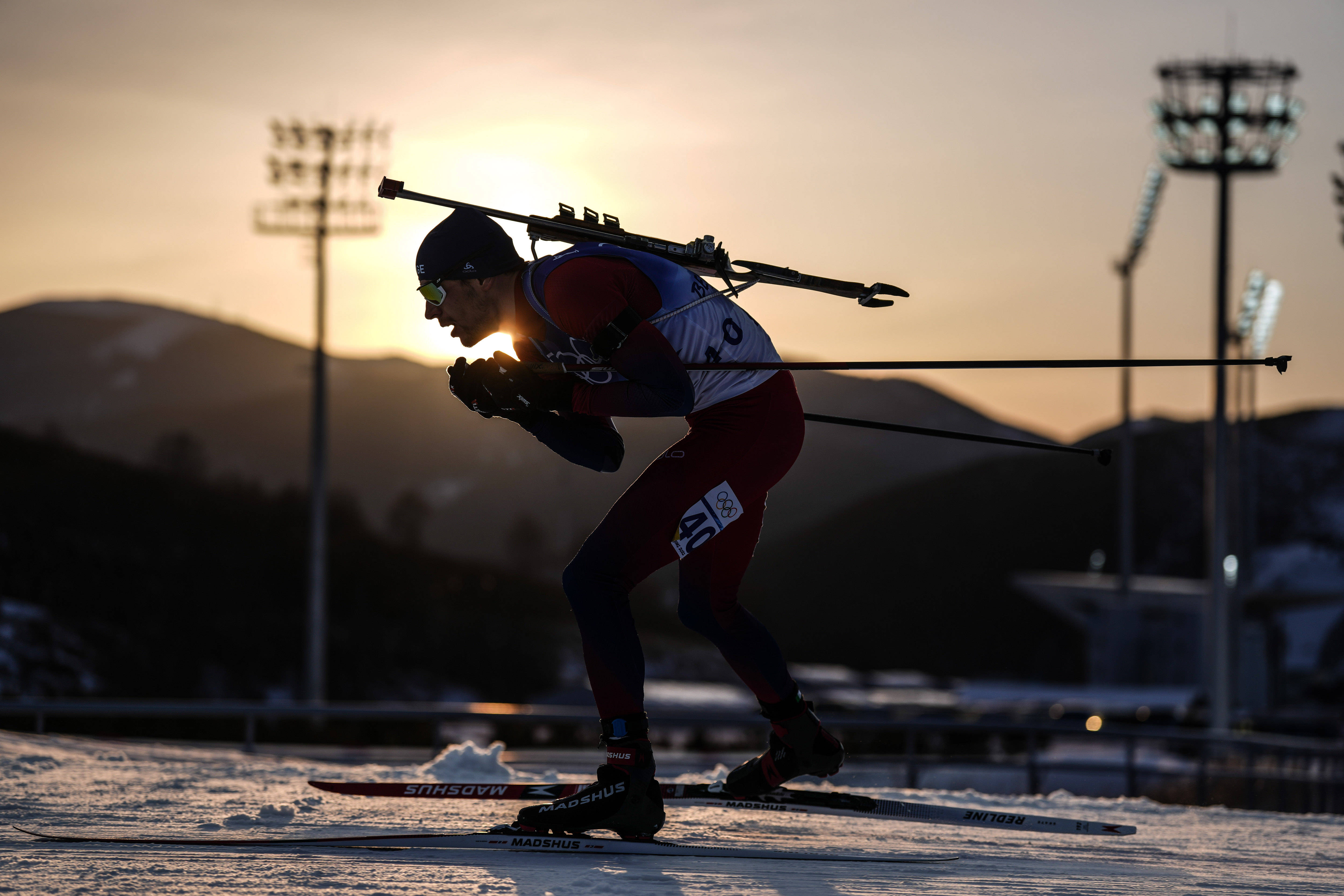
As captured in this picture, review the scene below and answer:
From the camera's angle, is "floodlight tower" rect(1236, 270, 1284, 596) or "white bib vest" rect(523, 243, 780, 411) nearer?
"white bib vest" rect(523, 243, 780, 411)

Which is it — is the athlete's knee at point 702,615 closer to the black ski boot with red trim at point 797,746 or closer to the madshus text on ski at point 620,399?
the madshus text on ski at point 620,399

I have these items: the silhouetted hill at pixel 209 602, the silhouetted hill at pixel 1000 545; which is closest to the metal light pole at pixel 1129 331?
the silhouetted hill at pixel 209 602

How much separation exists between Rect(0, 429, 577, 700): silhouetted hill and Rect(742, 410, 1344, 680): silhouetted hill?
5782 centimetres

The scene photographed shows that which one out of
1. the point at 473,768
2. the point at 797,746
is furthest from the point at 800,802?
the point at 473,768

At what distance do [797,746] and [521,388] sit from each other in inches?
62.7

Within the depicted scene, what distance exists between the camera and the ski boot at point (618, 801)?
409 cm

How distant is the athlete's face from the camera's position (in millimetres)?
4223

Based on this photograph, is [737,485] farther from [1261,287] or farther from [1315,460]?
[1315,460]

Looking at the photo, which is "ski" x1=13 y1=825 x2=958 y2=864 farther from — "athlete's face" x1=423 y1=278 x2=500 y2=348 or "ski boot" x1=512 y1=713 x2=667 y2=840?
"athlete's face" x1=423 y1=278 x2=500 y2=348

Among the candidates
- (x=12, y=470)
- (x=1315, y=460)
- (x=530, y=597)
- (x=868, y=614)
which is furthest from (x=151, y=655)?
(x=1315, y=460)

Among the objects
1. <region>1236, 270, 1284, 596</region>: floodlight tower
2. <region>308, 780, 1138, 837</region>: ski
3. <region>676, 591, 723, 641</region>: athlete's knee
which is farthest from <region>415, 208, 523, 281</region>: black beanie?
<region>1236, 270, 1284, 596</region>: floodlight tower

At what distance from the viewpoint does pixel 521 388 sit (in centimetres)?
414

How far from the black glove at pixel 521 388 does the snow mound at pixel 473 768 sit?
7.17ft

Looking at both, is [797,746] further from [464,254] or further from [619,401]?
[464,254]
